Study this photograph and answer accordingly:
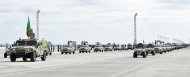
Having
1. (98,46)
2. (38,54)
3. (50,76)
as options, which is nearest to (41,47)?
(38,54)

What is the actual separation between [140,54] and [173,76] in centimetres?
3291

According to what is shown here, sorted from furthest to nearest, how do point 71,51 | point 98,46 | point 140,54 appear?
point 98,46 → point 71,51 → point 140,54

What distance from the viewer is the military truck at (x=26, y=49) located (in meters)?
39.1

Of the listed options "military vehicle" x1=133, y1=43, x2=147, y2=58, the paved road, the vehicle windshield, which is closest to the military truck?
the vehicle windshield

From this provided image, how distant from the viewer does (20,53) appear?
39188 millimetres

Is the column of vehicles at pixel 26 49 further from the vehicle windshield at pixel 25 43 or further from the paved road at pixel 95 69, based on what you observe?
the paved road at pixel 95 69

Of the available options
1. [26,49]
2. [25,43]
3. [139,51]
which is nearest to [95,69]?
[26,49]

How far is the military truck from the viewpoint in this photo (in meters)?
39.1

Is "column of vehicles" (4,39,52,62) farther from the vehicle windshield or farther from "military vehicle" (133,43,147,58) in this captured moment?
"military vehicle" (133,43,147,58)

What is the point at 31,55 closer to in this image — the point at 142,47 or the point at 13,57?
the point at 13,57

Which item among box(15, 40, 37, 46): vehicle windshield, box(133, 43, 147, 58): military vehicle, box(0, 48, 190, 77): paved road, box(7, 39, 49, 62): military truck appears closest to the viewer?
box(0, 48, 190, 77): paved road

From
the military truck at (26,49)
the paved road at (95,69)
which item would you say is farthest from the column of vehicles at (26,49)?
the paved road at (95,69)

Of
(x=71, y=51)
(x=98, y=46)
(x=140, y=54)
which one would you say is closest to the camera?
(x=140, y=54)

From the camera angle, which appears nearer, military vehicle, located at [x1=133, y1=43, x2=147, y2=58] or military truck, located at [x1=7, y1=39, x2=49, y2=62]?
military truck, located at [x1=7, y1=39, x2=49, y2=62]
